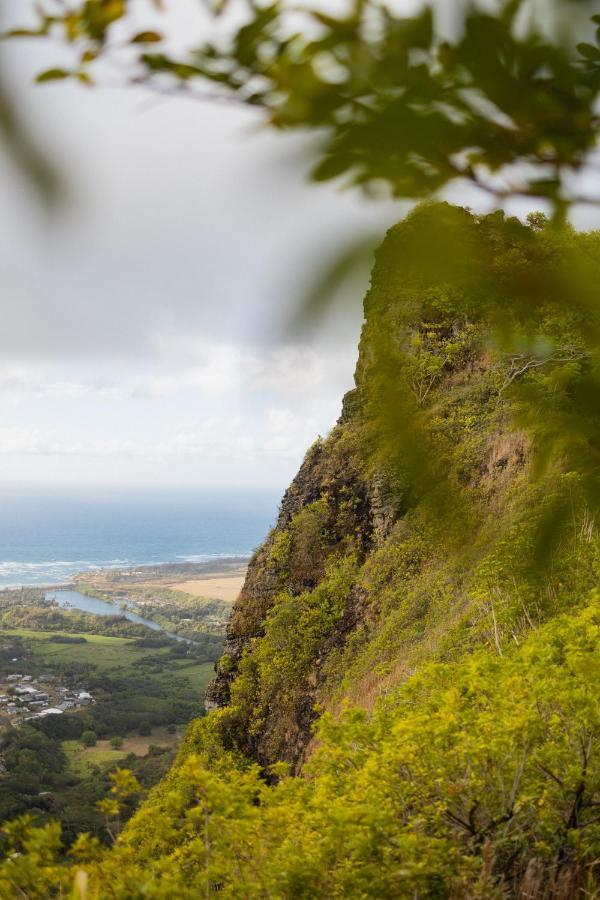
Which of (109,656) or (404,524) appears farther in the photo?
(109,656)

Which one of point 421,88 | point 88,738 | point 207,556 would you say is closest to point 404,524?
point 421,88

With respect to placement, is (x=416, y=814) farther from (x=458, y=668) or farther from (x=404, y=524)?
(x=404, y=524)

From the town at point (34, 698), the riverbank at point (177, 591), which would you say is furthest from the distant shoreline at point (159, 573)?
the town at point (34, 698)

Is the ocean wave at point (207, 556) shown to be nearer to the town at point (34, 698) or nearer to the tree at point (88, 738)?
the town at point (34, 698)

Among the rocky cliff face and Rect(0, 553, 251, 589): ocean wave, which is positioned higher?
the rocky cliff face

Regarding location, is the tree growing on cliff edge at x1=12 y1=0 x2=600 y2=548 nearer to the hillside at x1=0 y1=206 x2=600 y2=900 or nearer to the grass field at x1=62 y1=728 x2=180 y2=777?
the hillside at x1=0 y1=206 x2=600 y2=900

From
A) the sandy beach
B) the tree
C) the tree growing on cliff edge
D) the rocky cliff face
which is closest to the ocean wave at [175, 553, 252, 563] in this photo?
the sandy beach
